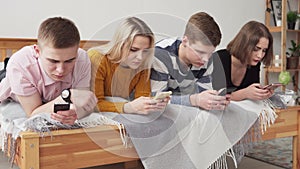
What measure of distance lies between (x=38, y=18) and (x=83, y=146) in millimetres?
1427

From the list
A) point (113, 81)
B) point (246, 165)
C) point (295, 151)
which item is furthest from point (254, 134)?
point (113, 81)

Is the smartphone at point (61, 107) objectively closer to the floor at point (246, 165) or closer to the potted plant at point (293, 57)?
the floor at point (246, 165)

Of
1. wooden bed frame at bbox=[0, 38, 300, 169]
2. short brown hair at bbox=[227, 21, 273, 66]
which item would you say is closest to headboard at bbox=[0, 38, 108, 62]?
short brown hair at bbox=[227, 21, 273, 66]

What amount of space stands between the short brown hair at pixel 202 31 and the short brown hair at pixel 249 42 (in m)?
0.33

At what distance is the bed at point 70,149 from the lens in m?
1.01

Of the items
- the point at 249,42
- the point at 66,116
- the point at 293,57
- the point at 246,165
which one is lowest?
the point at 246,165

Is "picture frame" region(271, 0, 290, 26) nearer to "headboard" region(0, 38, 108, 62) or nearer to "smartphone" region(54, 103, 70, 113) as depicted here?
"headboard" region(0, 38, 108, 62)

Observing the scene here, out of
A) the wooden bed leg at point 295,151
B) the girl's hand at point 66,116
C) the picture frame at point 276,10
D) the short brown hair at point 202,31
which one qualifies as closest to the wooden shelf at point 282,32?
the picture frame at point 276,10

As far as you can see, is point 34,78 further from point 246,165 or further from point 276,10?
point 276,10

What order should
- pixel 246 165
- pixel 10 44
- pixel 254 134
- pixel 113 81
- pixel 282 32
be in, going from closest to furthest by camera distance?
1. pixel 113 81
2. pixel 254 134
3. pixel 246 165
4. pixel 10 44
5. pixel 282 32

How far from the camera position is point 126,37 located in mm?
1172

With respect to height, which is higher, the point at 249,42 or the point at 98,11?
the point at 98,11

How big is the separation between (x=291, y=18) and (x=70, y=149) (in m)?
2.90

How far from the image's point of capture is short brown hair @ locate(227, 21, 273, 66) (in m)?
1.66
